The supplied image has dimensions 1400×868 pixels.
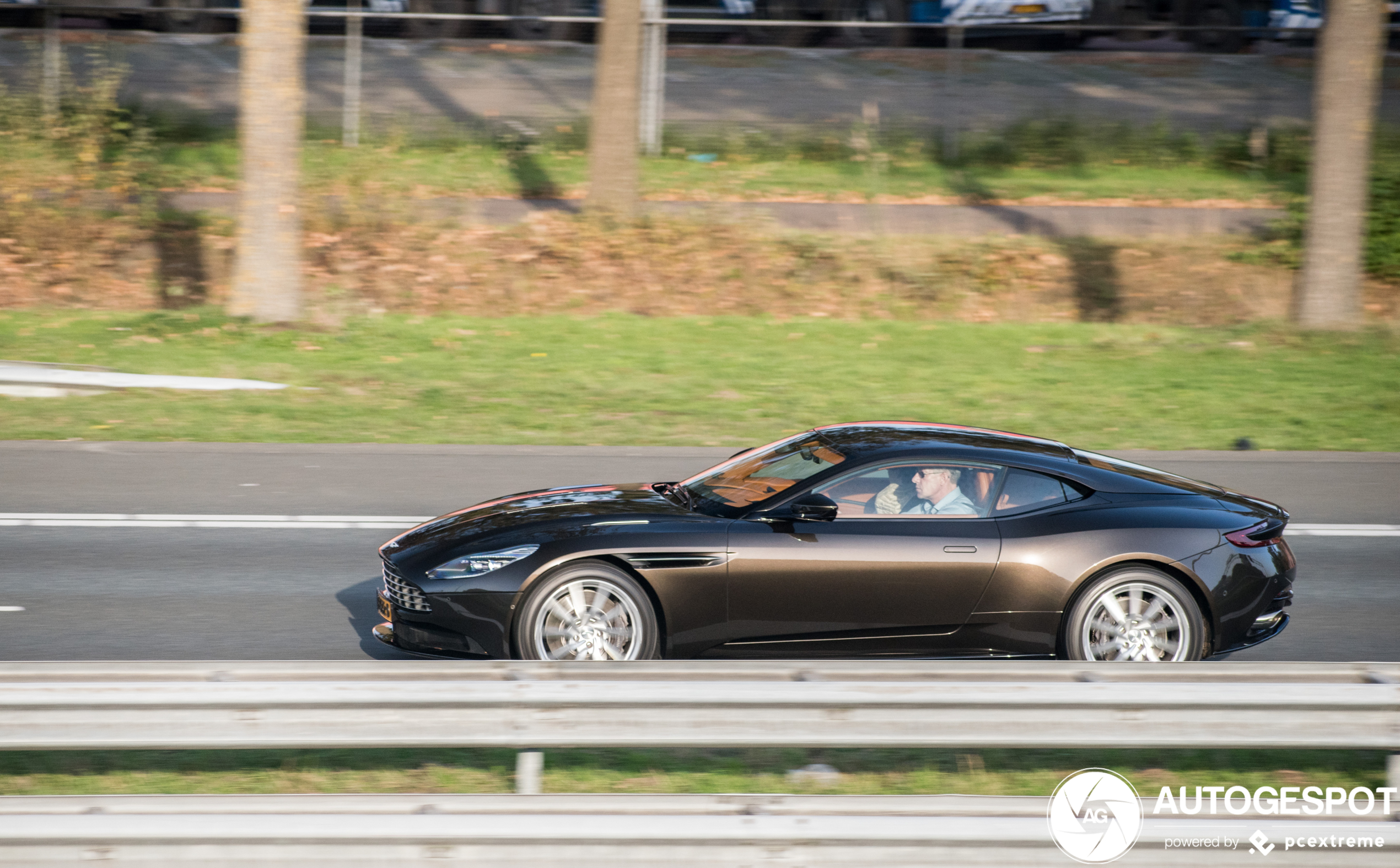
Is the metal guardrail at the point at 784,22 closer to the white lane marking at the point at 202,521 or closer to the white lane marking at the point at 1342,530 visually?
the white lane marking at the point at 1342,530

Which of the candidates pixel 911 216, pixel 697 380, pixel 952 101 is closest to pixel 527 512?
pixel 697 380

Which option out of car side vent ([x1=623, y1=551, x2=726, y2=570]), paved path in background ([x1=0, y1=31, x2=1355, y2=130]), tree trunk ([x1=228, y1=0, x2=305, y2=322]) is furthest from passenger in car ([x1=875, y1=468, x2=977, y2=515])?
paved path in background ([x1=0, y1=31, x2=1355, y2=130])

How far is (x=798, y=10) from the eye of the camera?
25.8 metres

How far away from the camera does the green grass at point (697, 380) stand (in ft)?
40.3

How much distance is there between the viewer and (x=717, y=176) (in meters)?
21.3

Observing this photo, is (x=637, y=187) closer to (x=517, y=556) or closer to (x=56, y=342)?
(x=56, y=342)

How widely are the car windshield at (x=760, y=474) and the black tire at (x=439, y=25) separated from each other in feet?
74.4

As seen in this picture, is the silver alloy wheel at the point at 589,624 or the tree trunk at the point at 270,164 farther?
the tree trunk at the point at 270,164

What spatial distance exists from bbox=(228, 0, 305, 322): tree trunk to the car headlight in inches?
393

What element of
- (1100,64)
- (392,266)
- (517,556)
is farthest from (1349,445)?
(1100,64)

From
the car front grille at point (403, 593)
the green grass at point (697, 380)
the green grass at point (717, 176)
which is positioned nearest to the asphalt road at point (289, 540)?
the car front grille at point (403, 593)

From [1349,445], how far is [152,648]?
10406 mm

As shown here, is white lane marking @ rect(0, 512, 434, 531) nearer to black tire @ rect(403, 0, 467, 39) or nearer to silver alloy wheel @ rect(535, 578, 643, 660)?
silver alloy wheel @ rect(535, 578, 643, 660)

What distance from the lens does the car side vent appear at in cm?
616
